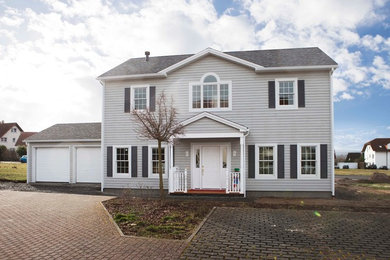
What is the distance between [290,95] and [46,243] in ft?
39.7

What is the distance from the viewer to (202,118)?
13.9 metres

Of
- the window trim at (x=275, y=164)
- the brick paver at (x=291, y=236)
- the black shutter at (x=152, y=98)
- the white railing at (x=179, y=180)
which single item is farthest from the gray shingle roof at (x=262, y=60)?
the brick paver at (x=291, y=236)

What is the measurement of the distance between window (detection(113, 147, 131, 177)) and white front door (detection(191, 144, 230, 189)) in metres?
3.69

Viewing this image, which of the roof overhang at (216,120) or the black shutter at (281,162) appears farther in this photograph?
the black shutter at (281,162)

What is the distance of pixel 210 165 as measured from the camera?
1472cm

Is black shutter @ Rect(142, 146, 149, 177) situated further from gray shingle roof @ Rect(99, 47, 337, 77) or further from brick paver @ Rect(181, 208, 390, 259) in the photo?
brick paver @ Rect(181, 208, 390, 259)

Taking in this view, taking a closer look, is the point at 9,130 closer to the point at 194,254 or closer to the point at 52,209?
the point at 52,209

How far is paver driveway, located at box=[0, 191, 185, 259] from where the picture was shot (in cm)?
589

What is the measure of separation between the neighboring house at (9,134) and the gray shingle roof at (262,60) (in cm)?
5689

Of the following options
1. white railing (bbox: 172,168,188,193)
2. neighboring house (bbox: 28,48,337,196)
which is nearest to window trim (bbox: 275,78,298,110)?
neighboring house (bbox: 28,48,337,196)

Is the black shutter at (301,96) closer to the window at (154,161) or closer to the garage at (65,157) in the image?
the window at (154,161)

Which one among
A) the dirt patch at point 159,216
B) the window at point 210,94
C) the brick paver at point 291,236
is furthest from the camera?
the window at point 210,94

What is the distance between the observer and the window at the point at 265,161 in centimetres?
1420

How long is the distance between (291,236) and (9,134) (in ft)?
231
